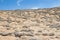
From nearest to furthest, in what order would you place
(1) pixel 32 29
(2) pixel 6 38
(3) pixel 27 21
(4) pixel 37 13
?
(2) pixel 6 38
(1) pixel 32 29
(3) pixel 27 21
(4) pixel 37 13

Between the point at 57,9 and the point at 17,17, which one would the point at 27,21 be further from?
the point at 57,9

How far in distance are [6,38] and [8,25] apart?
110 cm

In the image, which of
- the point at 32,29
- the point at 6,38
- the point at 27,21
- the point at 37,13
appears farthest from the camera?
the point at 37,13

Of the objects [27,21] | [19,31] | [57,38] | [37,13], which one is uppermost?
[37,13]

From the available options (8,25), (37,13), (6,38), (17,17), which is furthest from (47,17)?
(6,38)

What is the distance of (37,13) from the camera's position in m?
8.66

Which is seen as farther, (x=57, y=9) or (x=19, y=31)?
(x=57, y=9)

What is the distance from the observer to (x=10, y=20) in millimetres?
7836

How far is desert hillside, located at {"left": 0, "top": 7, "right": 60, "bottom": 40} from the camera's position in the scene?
6469mm

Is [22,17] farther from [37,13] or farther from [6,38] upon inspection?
[6,38]

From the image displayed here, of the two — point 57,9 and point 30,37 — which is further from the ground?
point 57,9

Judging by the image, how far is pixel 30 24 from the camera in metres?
7.43

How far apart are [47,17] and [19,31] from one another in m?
2.00

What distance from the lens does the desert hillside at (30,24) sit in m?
6.47
